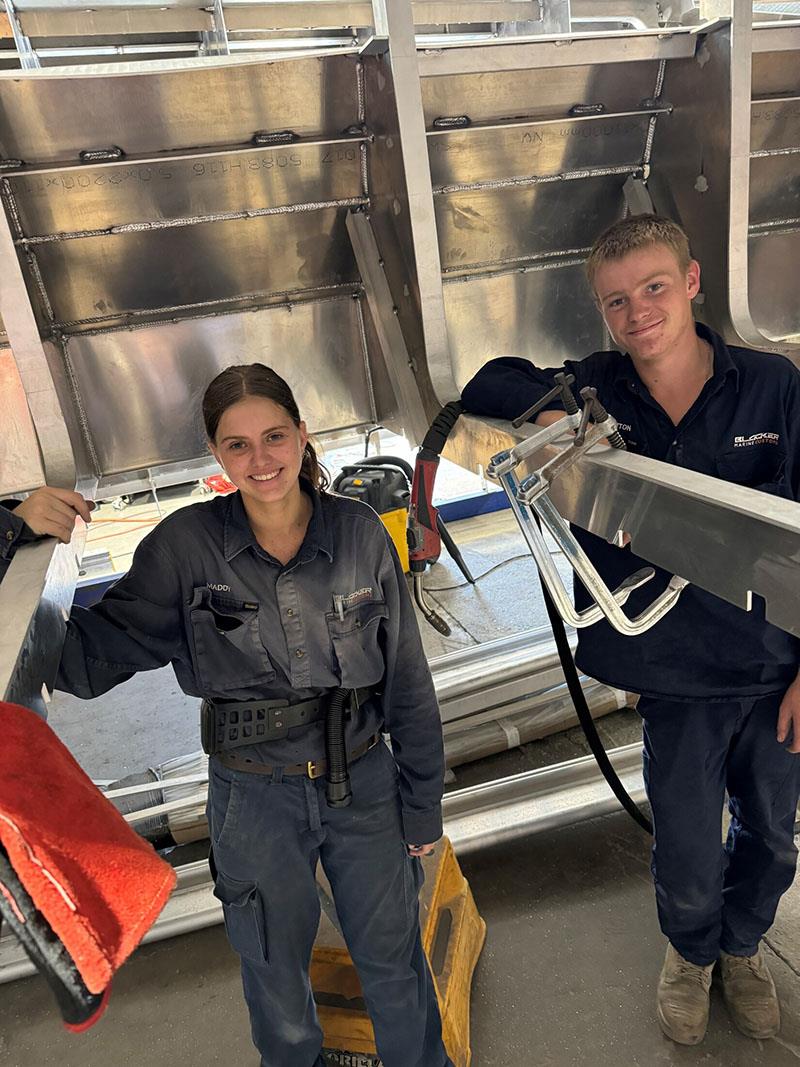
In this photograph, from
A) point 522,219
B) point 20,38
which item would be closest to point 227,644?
point 522,219

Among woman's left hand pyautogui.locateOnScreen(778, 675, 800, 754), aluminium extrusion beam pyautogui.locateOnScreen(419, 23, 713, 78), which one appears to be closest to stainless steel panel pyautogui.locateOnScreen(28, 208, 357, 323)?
aluminium extrusion beam pyautogui.locateOnScreen(419, 23, 713, 78)

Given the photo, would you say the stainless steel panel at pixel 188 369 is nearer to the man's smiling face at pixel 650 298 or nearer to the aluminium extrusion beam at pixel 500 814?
the man's smiling face at pixel 650 298

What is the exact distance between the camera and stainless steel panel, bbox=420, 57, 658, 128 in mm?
1771

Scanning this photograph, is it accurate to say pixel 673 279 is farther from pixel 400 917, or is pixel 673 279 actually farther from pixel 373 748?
pixel 400 917

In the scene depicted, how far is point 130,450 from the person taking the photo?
199 cm

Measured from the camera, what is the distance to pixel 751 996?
4.87 ft

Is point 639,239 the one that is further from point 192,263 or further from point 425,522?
point 192,263

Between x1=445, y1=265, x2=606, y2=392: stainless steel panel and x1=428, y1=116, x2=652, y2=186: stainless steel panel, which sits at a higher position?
x1=428, y1=116, x2=652, y2=186: stainless steel panel

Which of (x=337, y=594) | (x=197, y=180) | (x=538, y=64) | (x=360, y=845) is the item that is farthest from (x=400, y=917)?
(x=538, y=64)

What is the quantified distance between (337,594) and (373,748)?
286mm

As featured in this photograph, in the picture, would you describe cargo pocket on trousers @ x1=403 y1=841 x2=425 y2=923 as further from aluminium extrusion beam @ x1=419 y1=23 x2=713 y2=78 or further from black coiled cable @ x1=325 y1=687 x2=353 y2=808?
aluminium extrusion beam @ x1=419 y1=23 x2=713 y2=78

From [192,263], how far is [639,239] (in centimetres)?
116

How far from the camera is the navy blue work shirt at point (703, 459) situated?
119 centimetres

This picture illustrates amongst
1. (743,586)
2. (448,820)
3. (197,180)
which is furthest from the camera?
(448,820)
